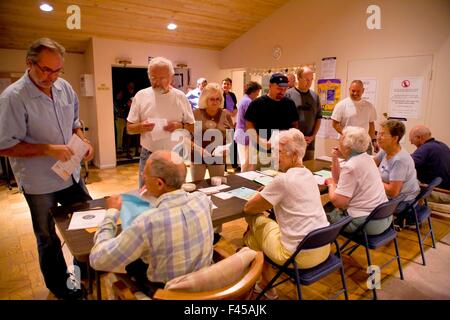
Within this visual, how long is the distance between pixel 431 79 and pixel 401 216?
245 centimetres

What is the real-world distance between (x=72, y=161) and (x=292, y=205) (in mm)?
1435

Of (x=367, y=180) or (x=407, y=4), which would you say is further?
(x=407, y=4)

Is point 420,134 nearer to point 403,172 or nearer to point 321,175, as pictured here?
point 403,172

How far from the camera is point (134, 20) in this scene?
5461 mm

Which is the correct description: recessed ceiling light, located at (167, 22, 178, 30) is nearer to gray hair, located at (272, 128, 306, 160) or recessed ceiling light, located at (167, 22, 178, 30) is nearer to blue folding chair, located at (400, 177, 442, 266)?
gray hair, located at (272, 128, 306, 160)

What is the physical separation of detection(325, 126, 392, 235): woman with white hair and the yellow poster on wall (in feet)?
11.1

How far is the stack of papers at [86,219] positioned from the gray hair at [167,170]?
657mm

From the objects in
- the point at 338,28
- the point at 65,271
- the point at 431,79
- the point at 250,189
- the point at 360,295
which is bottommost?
the point at 360,295

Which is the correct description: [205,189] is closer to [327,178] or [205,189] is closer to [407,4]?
[327,178]

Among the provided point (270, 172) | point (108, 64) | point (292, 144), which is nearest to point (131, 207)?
point (292, 144)

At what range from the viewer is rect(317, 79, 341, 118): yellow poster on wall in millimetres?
5512

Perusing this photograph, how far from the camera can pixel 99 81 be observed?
6.08 meters
